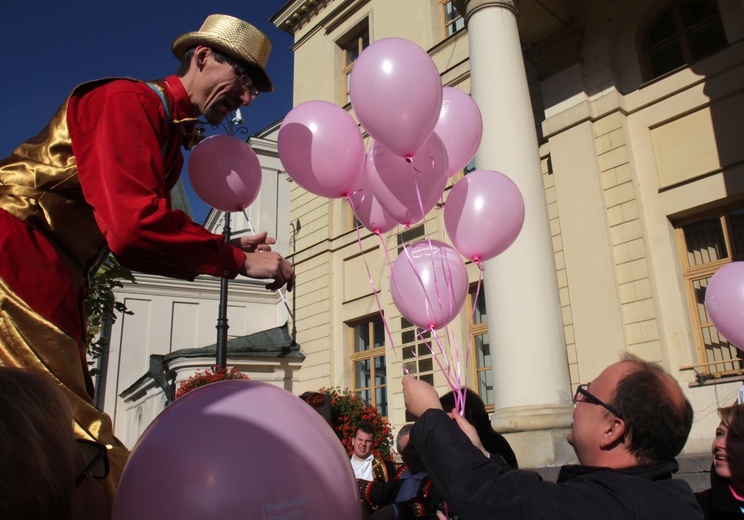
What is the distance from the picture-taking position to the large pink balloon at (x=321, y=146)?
12.0 feet

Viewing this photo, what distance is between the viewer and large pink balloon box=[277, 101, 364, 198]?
3.64m

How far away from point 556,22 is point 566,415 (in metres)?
6.52

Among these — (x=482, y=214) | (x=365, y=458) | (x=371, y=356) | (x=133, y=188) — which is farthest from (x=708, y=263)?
(x=133, y=188)

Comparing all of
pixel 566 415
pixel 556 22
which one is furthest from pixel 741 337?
pixel 556 22

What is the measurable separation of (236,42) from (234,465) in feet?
5.37

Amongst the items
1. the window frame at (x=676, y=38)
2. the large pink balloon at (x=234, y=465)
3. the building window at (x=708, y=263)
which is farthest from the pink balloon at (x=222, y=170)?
the window frame at (x=676, y=38)

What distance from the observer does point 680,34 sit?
30.5 ft

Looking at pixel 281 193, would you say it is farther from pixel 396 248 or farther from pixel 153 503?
pixel 153 503

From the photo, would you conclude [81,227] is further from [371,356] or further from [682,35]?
[371,356]

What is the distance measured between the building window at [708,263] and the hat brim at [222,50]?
7.49 m

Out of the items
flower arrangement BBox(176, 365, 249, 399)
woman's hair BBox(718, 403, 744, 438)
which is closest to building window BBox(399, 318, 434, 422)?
flower arrangement BBox(176, 365, 249, 399)

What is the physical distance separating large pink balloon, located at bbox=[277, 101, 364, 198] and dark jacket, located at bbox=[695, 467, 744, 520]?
2638 millimetres

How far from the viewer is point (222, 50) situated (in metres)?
2.37

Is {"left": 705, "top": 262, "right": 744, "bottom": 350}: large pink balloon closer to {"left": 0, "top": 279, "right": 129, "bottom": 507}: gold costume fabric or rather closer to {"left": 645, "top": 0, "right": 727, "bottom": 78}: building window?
{"left": 0, "top": 279, "right": 129, "bottom": 507}: gold costume fabric
